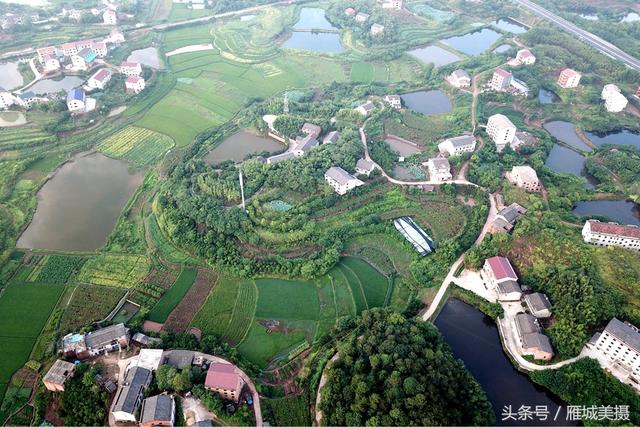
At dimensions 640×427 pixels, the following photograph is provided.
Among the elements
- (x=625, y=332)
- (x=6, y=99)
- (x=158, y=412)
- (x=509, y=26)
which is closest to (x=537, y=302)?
(x=625, y=332)

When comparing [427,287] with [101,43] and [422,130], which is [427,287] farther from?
[101,43]

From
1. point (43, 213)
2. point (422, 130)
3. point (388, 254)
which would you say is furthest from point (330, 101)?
point (43, 213)

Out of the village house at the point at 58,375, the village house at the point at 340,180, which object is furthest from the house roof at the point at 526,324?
the village house at the point at 58,375

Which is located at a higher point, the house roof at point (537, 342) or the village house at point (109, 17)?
the village house at point (109, 17)

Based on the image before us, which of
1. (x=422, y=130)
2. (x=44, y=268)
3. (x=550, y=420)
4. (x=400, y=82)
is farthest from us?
(x=400, y=82)

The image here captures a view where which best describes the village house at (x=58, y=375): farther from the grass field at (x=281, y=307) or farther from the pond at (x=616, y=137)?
the pond at (x=616, y=137)

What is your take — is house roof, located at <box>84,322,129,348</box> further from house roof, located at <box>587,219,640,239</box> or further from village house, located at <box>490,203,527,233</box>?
house roof, located at <box>587,219,640,239</box>

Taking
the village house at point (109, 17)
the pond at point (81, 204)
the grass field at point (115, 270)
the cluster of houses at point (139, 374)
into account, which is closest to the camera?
the cluster of houses at point (139, 374)
